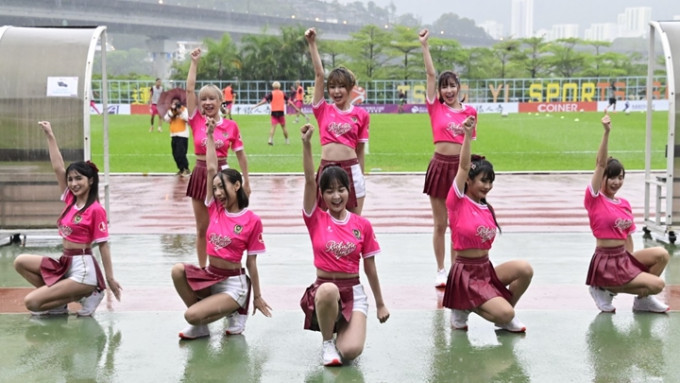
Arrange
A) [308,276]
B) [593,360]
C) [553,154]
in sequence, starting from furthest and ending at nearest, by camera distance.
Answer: [553,154]
[308,276]
[593,360]

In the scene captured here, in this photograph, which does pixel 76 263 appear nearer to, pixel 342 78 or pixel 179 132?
pixel 342 78

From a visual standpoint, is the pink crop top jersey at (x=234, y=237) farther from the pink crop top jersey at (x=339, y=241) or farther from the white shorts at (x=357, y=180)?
the white shorts at (x=357, y=180)

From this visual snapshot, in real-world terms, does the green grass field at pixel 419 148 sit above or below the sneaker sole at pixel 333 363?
above

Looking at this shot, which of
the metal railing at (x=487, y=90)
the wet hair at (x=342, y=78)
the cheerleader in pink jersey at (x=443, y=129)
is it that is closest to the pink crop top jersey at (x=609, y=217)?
the cheerleader in pink jersey at (x=443, y=129)

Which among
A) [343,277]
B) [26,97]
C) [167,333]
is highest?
[26,97]

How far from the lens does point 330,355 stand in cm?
571

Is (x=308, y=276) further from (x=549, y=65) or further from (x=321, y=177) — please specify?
(x=549, y=65)

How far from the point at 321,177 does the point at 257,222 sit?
2.40ft

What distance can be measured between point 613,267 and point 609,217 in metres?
0.40

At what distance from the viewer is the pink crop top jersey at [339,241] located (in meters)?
5.97

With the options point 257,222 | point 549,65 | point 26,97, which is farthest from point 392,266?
point 549,65

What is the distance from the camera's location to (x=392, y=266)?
8.90 m

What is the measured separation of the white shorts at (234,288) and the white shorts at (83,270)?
3.67ft

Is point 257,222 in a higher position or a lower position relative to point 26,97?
lower
